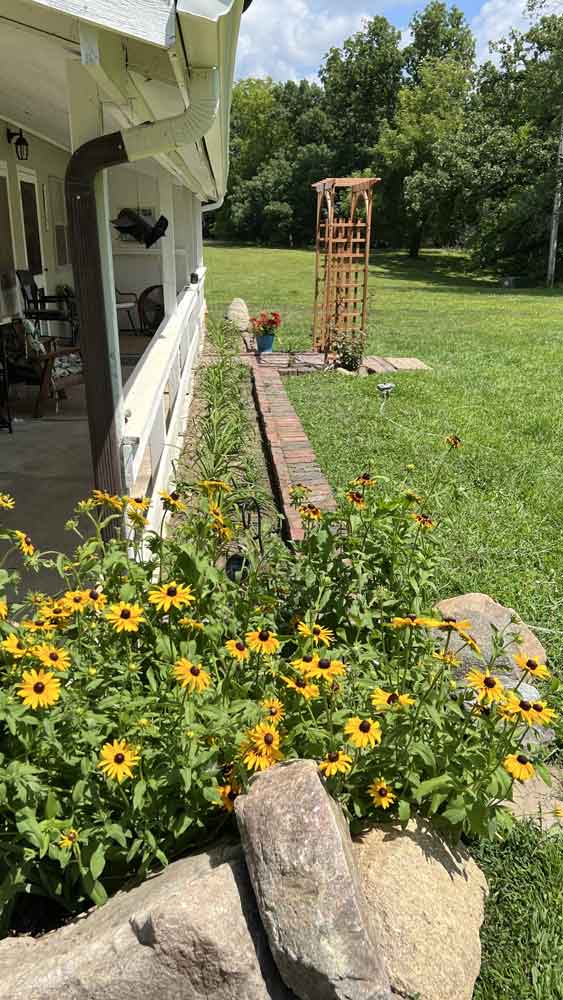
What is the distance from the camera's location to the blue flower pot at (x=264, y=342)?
1046cm

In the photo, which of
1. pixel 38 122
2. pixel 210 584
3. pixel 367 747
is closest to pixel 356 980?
pixel 367 747

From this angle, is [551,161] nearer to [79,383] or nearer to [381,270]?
[381,270]

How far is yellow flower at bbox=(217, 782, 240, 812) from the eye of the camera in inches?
76.7

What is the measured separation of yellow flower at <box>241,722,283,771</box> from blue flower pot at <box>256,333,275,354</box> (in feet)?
29.4

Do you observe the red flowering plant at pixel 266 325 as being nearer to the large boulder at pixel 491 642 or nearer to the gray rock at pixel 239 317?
the gray rock at pixel 239 317

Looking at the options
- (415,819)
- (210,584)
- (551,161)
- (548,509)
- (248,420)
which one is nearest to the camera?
(415,819)

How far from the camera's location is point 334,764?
1.82 m

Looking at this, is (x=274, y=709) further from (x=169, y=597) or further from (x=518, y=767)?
(x=518, y=767)

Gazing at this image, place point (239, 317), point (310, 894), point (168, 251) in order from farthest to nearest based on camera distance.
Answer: point (239, 317), point (168, 251), point (310, 894)

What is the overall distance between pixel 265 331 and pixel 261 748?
8.98m

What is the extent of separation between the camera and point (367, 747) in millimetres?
1970

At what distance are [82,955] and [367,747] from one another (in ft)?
2.60

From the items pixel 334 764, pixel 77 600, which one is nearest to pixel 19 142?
pixel 77 600

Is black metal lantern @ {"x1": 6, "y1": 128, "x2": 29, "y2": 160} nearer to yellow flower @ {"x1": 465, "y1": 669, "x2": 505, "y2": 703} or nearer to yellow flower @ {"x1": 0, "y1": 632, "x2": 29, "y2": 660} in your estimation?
yellow flower @ {"x1": 0, "y1": 632, "x2": 29, "y2": 660}
